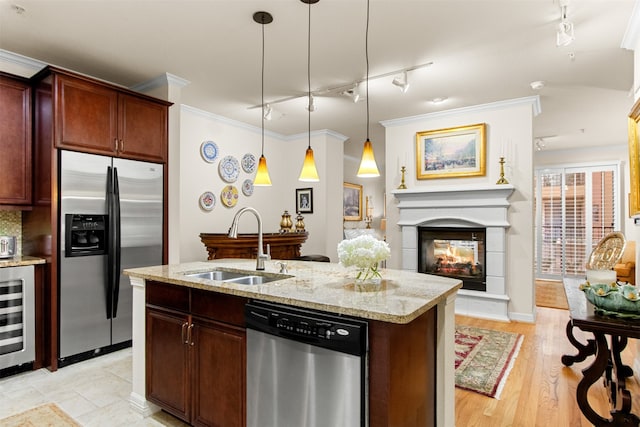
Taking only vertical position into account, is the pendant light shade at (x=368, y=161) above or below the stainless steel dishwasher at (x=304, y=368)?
above

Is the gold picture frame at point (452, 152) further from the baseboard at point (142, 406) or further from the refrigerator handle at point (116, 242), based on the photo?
the baseboard at point (142, 406)

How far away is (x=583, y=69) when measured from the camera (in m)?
3.46

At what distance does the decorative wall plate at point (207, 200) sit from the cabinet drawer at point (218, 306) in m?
3.05

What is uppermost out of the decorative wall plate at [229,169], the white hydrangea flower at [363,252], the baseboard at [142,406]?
the decorative wall plate at [229,169]

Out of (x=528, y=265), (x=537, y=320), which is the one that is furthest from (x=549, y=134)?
(x=537, y=320)

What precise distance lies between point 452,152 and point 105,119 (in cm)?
398

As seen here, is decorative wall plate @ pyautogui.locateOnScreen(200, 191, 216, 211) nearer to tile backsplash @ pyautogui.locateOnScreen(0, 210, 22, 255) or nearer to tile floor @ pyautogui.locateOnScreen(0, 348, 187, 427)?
tile backsplash @ pyautogui.locateOnScreen(0, 210, 22, 255)

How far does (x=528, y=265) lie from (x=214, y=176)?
4209mm

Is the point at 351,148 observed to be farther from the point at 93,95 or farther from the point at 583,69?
the point at 93,95

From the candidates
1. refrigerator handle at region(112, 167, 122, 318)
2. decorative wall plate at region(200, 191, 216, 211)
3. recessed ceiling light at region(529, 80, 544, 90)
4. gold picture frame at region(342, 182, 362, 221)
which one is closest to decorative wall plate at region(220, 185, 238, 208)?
decorative wall plate at region(200, 191, 216, 211)

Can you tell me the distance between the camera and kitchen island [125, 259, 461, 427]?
Answer: 1405 mm

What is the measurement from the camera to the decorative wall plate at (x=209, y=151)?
16.2 ft

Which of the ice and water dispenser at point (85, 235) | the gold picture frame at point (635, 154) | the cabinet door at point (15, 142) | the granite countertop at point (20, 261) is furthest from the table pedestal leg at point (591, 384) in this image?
the cabinet door at point (15, 142)

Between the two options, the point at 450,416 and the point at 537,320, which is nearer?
the point at 450,416
